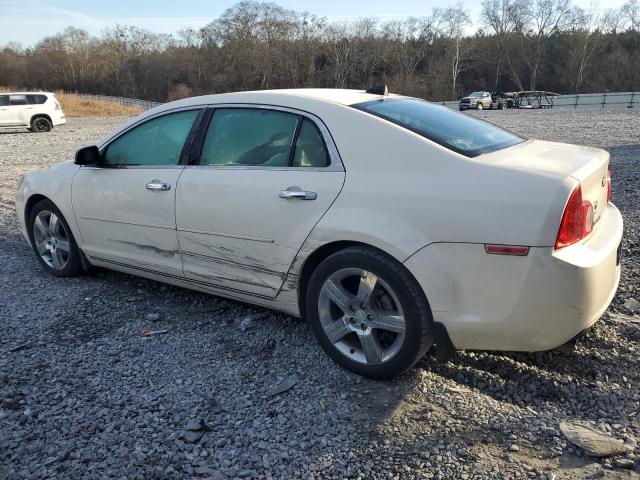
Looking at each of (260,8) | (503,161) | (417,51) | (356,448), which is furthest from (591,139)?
(260,8)

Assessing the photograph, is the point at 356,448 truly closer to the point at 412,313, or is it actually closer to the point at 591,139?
the point at 412,313

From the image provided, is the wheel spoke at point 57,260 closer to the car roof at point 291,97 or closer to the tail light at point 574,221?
the car roof at point 291,97

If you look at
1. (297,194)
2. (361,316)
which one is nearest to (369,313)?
(361,316)

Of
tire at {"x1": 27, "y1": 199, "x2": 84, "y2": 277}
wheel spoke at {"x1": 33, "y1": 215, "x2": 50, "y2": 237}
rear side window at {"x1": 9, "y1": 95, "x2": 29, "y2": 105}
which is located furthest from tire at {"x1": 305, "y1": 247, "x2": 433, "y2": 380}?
rear side window at {"x1": 9, "y1": 95, "x2": 29, "y2": 105}

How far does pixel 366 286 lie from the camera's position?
9.57ft

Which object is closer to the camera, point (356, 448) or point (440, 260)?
point (356, 448)

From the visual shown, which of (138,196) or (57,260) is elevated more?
(138,196)

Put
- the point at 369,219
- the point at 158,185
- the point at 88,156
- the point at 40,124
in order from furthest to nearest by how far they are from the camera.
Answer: the point at 40,124 < the point at 88,156 < the point at 158,185 < the point at 369,219

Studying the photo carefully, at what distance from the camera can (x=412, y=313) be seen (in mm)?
2768

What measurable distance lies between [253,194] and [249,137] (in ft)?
1.51

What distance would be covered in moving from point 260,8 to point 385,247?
98105 millimetres

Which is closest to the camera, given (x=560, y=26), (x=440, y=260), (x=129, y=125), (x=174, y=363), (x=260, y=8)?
(x=440, y=260)

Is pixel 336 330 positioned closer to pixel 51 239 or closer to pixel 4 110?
pixel 51 239

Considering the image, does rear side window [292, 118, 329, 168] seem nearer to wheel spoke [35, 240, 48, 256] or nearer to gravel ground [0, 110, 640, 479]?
gravel ground [0, 110, 640, 479]
